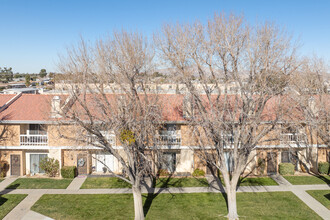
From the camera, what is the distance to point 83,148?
2411cm

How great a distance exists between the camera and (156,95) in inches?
777

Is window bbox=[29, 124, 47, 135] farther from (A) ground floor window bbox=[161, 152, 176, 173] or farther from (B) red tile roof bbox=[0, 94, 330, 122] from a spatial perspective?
(A) ground floor window bbox=[161, 152, 176, 173]

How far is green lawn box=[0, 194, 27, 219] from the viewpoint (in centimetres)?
1939

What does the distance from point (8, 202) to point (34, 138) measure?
20.6ft

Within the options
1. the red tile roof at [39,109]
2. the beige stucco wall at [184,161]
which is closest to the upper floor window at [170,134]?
the red tile roof at [39,109]

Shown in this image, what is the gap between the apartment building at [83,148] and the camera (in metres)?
25.5

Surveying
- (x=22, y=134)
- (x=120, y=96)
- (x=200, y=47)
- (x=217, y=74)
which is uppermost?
(x=200, y=47)

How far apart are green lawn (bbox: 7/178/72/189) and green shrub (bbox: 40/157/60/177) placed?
745 millimetres

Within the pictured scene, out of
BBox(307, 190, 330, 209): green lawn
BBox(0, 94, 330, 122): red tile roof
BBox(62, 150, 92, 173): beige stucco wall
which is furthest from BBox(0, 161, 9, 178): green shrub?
BBox(307, 190, 330, 209): green lawn

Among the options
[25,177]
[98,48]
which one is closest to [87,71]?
[98,48]

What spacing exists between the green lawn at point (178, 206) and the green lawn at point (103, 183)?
176 cm

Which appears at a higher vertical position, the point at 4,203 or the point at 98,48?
the point at 98,48

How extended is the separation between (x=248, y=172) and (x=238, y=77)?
12.5 meters

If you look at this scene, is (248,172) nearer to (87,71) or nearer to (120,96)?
(120,96)
